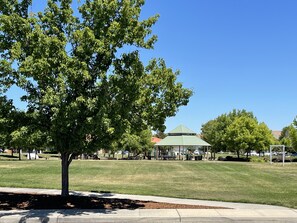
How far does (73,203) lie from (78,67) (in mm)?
4250

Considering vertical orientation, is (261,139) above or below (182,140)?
above

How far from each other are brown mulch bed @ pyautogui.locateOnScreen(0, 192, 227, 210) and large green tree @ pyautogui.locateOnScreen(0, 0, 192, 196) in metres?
1.69

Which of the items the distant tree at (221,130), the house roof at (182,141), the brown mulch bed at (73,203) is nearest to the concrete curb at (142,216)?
the brown mulch bed at (73,203)

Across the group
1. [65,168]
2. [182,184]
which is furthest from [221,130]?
[65,168]

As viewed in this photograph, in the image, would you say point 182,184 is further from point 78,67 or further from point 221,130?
point 221,130

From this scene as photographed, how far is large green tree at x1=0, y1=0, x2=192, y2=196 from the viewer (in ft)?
32.0

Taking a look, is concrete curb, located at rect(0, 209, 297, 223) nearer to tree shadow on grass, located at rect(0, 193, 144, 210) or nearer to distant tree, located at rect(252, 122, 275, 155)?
tree shadow on grass, located at rect(0, 193, 144, 210)

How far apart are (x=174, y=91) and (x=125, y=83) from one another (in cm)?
205

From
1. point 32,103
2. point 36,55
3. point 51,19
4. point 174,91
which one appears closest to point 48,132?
point 32,103

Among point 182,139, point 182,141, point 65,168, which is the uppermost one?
point 182,139

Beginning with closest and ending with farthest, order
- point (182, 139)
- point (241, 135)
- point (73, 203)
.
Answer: point (73, 203) → point (182, 139) → point (241, 135)

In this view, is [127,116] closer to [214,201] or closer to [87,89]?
[87,89]

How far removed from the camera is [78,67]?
9.91 meters

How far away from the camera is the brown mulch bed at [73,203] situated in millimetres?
11211
